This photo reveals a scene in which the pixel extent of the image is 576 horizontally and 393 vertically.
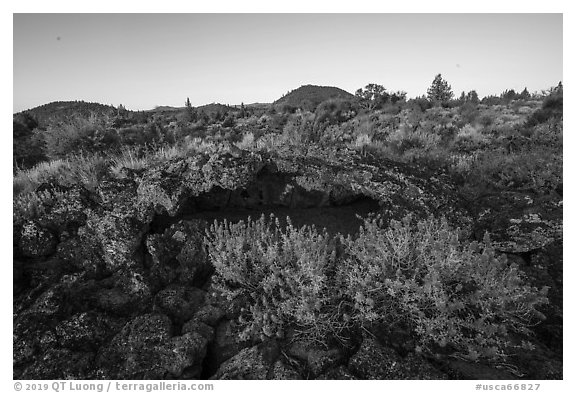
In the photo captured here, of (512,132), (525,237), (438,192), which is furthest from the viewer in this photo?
(512,132)

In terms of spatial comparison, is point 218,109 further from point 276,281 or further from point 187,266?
point 276,281

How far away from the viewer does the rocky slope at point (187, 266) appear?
8.59ft

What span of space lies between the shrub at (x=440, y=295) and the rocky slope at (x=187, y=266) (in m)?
0.20

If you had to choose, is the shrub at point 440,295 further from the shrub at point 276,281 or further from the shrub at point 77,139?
the shrub at point 77,139

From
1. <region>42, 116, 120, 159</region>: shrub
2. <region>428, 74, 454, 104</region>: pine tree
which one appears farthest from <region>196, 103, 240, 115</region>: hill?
<region>428, 74, 454, 104</region>: pine tree

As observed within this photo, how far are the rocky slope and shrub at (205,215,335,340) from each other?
0.50 ft

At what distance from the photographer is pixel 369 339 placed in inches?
107

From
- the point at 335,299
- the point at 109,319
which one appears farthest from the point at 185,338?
the point at 335,299

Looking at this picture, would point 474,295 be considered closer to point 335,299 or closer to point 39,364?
point 335,299

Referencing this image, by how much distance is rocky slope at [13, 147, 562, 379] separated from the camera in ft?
8.59

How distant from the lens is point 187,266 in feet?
11.5

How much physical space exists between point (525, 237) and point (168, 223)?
158 inches

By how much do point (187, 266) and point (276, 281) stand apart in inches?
41.4

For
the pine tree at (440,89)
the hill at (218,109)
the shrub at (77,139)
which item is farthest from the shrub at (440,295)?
the pine tree at (440,89)
